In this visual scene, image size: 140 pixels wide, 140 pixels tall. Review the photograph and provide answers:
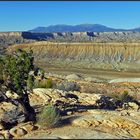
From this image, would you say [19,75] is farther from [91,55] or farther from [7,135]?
[91,55]

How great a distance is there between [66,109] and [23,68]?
13.7ft

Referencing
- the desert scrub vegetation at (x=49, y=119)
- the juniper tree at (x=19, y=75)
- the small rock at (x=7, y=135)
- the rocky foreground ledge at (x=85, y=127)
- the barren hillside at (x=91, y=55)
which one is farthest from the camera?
the barren hillside at (x=91, y=55)

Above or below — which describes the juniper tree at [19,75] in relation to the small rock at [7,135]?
above

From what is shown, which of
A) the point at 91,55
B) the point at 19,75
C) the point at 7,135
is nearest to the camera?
the point at 7,135

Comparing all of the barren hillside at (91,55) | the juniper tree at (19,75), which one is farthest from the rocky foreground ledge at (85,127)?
the barren hillside at (91,55)

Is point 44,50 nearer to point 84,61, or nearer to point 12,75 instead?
point 84,61

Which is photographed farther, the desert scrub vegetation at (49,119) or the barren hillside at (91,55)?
the barren hillside at (91,55)

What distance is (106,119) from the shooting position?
2014 cm

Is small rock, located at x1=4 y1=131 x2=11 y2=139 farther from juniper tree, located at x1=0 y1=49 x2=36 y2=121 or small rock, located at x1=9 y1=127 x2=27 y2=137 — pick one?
juniper tree, located at x1=0 y1=49 x2=36 y2=121

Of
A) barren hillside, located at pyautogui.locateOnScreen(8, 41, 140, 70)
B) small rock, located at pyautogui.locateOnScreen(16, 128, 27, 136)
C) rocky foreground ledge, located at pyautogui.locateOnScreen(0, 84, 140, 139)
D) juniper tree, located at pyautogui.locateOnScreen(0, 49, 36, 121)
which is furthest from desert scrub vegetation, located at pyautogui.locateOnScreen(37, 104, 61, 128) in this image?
barren hillside, located at pyautogui.locateOnScreen(8, 41, 140, 70)

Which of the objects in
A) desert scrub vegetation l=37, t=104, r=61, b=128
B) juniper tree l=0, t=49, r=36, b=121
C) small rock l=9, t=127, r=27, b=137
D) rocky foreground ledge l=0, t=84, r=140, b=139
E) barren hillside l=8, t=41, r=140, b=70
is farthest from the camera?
→ barren hillside l=8, t=41, r=140, b=70

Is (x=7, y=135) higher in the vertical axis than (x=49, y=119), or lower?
lower

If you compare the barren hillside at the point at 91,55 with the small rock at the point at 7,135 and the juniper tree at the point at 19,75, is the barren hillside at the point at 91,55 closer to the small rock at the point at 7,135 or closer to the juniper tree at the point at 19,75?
the juniper tree at the point at 19,75

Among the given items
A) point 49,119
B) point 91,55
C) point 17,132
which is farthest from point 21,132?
point 91,55
